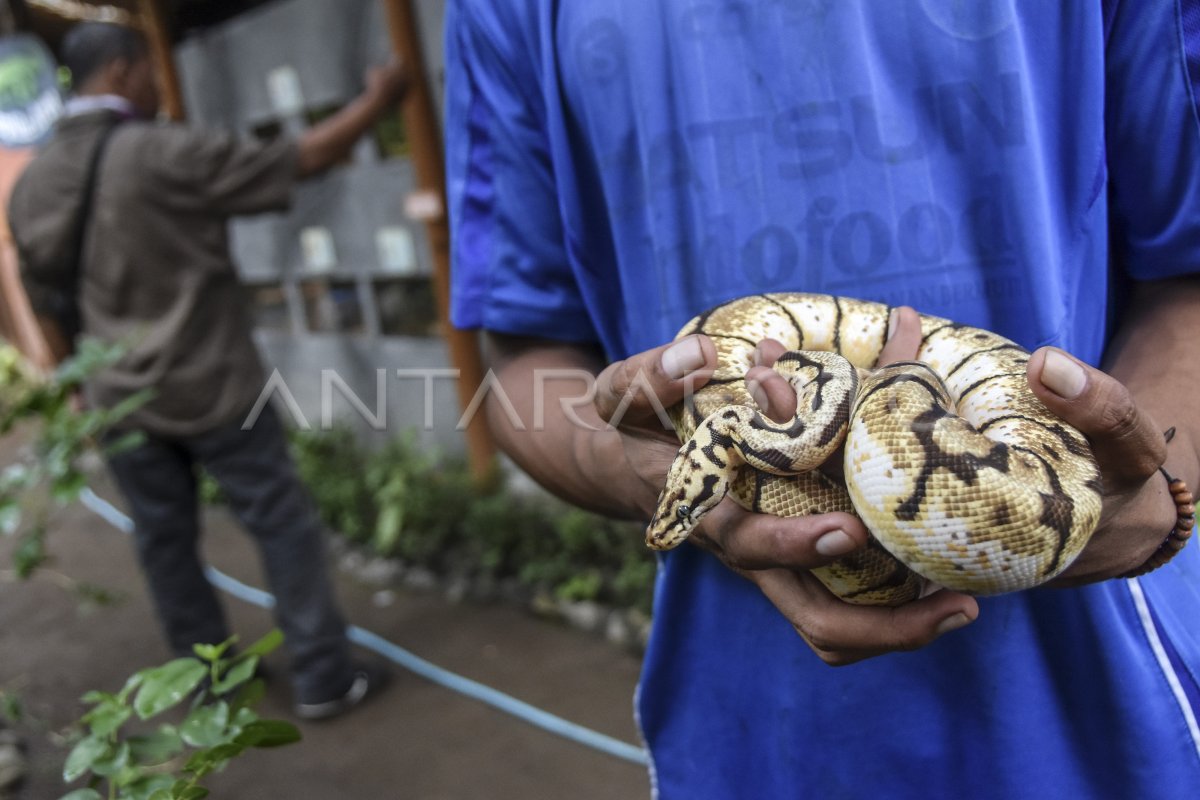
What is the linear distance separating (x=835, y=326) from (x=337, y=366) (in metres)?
6.47

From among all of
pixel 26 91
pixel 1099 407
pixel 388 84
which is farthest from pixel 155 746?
pixel 26 91

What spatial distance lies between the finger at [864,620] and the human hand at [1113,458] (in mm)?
211

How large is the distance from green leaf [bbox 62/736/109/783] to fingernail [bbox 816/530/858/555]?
3.99 feet

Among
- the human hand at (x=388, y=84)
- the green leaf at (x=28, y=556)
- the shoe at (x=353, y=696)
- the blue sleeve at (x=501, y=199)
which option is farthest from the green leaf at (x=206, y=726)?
the human hand at (x=388, y=84)

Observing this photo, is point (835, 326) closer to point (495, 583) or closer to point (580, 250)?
point (580, 250)

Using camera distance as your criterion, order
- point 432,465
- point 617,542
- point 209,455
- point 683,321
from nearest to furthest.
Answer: point 683,321
point 209,455
point 617,542
point 432,465

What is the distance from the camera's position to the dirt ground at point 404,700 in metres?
3.95

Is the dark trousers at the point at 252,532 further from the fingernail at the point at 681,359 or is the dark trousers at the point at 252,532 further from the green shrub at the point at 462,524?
the fingernail at the point at 681,359

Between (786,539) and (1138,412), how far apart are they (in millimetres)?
472

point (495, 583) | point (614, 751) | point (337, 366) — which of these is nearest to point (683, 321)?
point (614, 751)

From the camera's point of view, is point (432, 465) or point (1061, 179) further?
point (432, 465)

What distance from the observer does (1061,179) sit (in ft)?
4.68

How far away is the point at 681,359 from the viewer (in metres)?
1.20

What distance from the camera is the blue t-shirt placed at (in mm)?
1359
